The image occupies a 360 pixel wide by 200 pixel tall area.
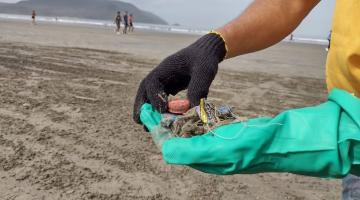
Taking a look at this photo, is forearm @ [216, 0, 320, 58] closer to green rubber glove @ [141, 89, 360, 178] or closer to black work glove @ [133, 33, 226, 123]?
black work glove @ [133, 33, 226, 123]

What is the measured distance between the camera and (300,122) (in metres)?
1.11

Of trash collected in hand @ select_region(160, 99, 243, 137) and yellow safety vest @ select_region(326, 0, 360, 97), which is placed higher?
yellow safety vest @ select_region(326, 0, 360, 97)

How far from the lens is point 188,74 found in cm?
162

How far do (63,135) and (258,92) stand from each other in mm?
4313

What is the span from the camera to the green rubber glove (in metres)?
1.07

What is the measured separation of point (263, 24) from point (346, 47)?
596 millimetres

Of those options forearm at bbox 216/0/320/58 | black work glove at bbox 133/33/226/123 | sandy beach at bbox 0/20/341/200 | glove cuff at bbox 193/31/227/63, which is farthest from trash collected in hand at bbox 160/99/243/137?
sandy beach at bbox 0/20/341/200

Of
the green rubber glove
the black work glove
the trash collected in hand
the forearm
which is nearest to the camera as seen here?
the green rubber glove

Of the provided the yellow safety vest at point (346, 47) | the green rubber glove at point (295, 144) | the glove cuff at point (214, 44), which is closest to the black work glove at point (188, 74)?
the glove cuff at point (214, 44)

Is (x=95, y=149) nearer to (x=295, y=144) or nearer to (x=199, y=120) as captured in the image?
(x=199, y=120)

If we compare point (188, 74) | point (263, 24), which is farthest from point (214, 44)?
point (263, 24)

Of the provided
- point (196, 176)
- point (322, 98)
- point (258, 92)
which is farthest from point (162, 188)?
point (322, 98)

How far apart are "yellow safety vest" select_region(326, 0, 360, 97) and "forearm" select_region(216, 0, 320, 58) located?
0.40 m

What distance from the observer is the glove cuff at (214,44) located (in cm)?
158
